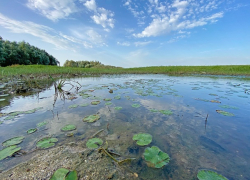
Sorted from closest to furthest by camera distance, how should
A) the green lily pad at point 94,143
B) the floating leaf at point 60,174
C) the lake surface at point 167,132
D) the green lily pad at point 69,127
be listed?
the floating leaf at point 60,174 → the lake surface at point 167,132 → the green lily pad at point 94,143 → the green lily pad at point 69,127

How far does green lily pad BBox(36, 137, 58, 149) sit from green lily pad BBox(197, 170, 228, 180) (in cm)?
184

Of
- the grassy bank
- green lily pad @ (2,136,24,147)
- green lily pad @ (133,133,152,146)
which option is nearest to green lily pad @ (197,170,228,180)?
green lily pad @ (133,133,152,146)

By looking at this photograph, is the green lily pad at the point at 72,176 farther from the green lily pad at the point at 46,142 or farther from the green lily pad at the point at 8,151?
the green lily pad at the point at 8,151

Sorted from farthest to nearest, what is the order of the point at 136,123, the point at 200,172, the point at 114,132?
the point at 136,123 < the point at 114,132 < the point at 200,172

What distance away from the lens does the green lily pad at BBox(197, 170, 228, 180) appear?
1.12 metres

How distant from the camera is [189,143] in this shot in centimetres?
169

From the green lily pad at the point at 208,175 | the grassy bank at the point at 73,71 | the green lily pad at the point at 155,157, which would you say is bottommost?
the green lily pad at the point at 208,175

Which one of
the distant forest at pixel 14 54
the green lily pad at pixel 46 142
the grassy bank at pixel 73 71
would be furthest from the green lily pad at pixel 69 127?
the distant forest at pixel 14 54

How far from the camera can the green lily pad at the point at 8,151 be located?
135cm

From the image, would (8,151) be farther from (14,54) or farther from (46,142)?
(14,54)

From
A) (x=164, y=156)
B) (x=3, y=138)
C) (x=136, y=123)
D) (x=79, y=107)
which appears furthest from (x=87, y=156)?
(x=79, y=107)

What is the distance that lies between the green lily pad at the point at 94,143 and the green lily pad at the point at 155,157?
65 cm

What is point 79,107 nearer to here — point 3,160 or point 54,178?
point 3,160

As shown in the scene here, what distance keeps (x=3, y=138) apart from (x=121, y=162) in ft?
6.18
